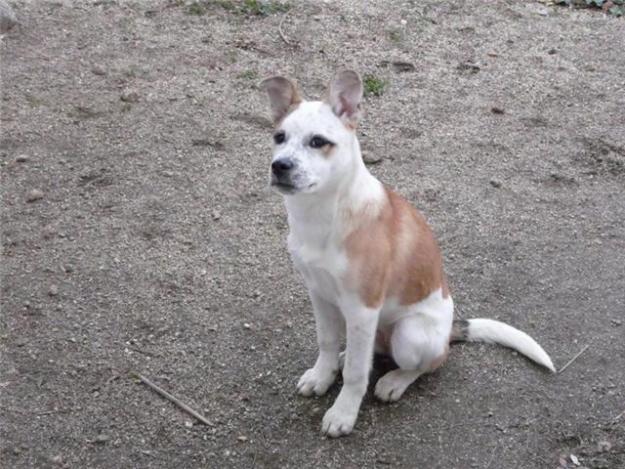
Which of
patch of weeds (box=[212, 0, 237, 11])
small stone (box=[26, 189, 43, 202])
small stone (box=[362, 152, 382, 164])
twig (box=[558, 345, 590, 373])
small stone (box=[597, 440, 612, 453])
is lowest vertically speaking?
small stone (box=[26, 189, 43, 202])

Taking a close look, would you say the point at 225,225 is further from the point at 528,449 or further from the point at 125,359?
the point at 528,449

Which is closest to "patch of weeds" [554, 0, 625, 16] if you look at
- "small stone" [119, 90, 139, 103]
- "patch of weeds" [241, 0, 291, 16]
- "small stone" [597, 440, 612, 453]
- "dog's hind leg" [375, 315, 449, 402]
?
"patch of weeds" [241, 0, 291, 16]

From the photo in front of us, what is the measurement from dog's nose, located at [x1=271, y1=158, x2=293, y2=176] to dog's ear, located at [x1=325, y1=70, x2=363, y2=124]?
329 millimetres

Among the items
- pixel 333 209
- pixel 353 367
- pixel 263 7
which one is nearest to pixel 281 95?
pixel 333 209

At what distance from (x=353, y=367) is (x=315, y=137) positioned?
1000mm

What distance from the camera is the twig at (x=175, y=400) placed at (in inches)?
148

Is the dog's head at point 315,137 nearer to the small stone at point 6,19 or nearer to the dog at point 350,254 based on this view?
the dog at point 350,254

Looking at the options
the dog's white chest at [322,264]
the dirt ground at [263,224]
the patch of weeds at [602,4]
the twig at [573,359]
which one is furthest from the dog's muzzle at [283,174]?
the patch of weeds at [602,4]

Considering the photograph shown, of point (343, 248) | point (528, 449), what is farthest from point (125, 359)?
point (528, 449)

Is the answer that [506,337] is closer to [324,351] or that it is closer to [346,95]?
[324,351]

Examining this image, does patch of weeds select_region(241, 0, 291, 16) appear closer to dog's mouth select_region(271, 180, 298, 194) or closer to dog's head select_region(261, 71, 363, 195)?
dog's head select_region(261, 71, 363, 195)

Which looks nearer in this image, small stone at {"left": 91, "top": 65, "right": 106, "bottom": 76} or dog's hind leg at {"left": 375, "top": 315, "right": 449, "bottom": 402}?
dog's hind leg at {"left": 375, "top": 315, "right": 449, "bottom": 402}

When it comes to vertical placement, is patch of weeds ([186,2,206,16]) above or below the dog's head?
below

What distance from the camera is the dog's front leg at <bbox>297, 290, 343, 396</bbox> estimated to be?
3.73 meters
